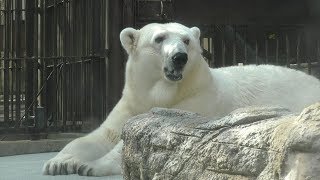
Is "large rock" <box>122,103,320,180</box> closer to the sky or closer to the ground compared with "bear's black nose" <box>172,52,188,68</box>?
closer to the ground

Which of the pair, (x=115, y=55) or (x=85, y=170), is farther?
(x=115, y=55)

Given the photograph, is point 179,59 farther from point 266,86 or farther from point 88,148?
point 266,86

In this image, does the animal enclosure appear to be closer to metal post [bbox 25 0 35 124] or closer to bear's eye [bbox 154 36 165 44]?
metal post [bbox 25 0 35 124]

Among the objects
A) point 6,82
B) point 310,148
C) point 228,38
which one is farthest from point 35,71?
point 310,148

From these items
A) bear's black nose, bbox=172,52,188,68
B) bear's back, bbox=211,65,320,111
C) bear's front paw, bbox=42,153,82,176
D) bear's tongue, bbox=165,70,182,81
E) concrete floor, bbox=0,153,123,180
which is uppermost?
bear's black nose, bbox=172,52,188,68

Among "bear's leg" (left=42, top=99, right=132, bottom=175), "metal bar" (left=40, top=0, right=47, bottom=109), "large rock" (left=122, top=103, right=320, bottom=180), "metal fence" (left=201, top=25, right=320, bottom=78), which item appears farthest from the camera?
"metal bar" (left=40, top=0, right=47, bottom=109)

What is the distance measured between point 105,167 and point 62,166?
439 mm

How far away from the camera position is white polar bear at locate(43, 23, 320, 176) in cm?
494

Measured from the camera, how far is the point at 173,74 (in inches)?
197

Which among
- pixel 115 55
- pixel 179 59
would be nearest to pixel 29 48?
pixel 115 55

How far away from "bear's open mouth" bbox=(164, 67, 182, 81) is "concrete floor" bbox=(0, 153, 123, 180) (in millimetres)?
1036

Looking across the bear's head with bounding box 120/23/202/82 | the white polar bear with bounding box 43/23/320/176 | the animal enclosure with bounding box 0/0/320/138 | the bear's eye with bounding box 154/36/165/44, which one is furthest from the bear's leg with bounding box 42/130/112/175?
the animal enclosure with bounding box 0/0/320/138

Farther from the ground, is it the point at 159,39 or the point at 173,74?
the point at 159,39

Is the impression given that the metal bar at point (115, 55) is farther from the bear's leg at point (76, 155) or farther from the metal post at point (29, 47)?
the bear's leg at point (76, 155)
